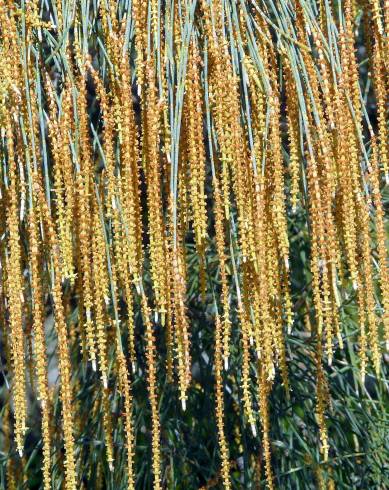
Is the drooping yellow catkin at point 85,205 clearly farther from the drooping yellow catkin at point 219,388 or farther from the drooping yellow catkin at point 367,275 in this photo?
the drooping yellow catkin at point 367,275

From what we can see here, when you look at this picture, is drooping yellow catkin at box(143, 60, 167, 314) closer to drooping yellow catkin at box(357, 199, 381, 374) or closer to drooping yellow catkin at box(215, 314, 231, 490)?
drooping yellow catkin at box(215, 314, 231, 490)

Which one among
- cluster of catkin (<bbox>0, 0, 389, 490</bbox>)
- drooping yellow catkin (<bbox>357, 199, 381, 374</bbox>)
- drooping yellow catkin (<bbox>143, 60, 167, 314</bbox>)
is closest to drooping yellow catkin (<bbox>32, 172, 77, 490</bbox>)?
cluster of catkin (<bbox>0, 0, 389, 490</bbox>)

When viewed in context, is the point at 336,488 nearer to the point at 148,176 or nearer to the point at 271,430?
the point at 271,430

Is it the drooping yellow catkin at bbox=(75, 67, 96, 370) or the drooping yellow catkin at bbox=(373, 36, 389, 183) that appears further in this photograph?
the drooping yellow catkin at bbox=(373, 36, 389, 183)

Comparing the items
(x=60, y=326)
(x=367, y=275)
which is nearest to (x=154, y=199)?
(x=60, y=326)

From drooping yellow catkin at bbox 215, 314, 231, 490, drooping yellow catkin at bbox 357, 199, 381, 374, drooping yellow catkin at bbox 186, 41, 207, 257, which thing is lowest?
drooping yellow catkin at bbox 215, 314, 231, 490

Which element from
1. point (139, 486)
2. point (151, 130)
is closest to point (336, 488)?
point (139, 486)

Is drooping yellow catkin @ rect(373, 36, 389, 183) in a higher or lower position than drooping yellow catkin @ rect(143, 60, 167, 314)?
higher

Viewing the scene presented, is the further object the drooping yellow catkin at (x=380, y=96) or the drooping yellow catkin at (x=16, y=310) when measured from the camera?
the drooping yellow catkin at (x=380, y=96)

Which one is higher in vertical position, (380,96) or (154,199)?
(380,96)

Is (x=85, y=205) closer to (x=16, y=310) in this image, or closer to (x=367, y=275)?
(x=16, y=310)

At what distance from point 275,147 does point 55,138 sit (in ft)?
0.88

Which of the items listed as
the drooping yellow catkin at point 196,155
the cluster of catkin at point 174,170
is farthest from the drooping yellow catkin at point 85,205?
the drooping yellow catkin at point 196,155

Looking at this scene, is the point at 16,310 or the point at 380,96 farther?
the point at 380,96
